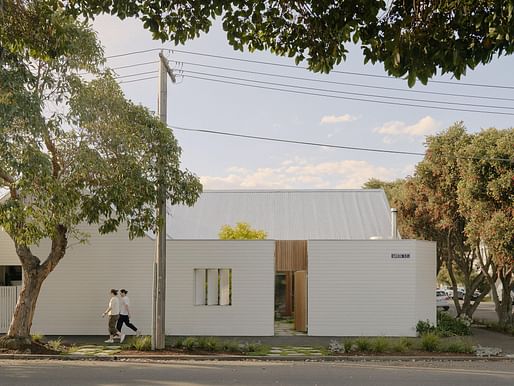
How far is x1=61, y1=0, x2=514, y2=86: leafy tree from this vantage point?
5.46 m

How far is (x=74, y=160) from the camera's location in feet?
47.3

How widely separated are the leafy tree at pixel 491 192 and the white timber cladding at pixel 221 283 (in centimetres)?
647

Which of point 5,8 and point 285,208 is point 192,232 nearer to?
point 285,208

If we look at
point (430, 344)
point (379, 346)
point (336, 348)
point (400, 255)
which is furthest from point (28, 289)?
point (400, 255)

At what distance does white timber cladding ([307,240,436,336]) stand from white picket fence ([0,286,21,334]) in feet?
30.3

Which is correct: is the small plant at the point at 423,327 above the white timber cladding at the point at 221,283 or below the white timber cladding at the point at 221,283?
below

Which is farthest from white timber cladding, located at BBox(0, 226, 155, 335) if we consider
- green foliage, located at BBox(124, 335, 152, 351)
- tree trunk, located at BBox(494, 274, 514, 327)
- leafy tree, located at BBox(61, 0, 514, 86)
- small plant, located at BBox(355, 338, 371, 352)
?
leafy tree, located at BBox(61, 0, 514, 86)

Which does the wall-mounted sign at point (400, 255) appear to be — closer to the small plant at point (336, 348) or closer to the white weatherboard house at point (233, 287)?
the white weatherboard house at point (233, 287)

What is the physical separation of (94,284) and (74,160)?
646 centimetres

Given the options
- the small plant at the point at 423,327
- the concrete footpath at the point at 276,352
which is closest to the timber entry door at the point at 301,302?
the concrete footpath at the point at 276,352

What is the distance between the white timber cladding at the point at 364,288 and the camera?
64.3 feet

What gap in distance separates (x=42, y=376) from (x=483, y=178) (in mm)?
14294

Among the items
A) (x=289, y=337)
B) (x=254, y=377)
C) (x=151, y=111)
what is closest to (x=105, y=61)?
(x=151, y=111)

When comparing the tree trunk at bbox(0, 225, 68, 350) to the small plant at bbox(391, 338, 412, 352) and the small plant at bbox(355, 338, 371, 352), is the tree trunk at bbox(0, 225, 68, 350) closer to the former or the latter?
the small plant at bbox(355, 338, 371, 352)
